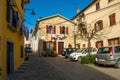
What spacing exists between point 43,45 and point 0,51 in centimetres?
3090

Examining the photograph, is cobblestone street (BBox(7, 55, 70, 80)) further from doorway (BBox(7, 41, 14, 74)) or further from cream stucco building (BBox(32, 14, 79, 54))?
cream stucco building (BBox(32, 14, 79, 54))

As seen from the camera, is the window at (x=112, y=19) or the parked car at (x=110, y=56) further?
the window at (x=112, y=19)

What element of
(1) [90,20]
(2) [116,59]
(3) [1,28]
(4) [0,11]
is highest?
(1) [90,20]

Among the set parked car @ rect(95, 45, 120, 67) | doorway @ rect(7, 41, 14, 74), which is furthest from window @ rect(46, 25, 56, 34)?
doorway @ rect(7, 41, 14, 74)

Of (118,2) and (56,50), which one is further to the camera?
(56,50)

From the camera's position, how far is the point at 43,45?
41844 mm

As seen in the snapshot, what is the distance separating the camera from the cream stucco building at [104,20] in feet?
92.0

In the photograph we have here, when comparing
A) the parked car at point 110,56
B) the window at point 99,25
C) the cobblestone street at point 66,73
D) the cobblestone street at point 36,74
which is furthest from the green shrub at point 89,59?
the window at point 99,25

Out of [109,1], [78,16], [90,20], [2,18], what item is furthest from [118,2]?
[2,18]

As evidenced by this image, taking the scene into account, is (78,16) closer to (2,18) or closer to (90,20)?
(90,20)

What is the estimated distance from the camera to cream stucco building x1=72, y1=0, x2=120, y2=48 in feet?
92.0

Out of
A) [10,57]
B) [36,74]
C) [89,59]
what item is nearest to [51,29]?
[89,59]

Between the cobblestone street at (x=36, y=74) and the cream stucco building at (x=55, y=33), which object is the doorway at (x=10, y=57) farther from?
the cream stucco building at (x=55, y=33)

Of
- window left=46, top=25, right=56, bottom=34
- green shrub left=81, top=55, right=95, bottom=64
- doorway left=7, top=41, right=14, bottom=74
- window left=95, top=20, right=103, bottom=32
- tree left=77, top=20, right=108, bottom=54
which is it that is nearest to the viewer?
doorway left=7, top=41, right=14, bottom=74
